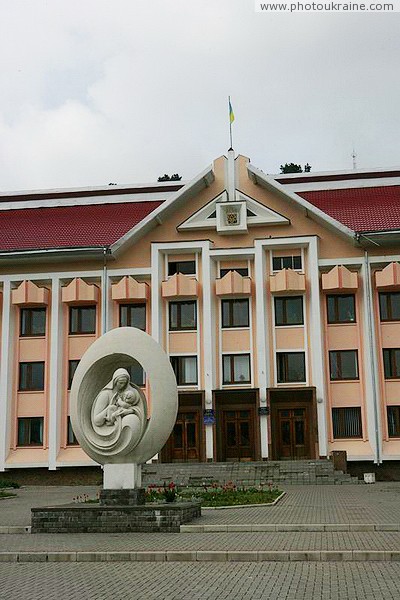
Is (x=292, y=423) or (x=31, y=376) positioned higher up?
(x=31, y=376)

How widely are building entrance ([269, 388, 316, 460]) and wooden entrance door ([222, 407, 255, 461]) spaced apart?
1046 millimetres

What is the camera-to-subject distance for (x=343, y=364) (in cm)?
3316

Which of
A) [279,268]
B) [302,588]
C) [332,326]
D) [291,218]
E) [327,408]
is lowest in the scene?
[302,588]

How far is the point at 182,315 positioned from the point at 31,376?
23.9 ft

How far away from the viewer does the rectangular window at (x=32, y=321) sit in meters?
34.8

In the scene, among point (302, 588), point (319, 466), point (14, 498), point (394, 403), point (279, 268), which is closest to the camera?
point (302, 588)

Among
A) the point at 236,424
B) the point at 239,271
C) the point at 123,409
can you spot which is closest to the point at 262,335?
the point at 239,271

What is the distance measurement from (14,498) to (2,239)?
14901mm

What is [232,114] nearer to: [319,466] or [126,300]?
[126,300]

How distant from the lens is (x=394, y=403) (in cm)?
3216

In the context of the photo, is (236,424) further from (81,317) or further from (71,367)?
(81,317)

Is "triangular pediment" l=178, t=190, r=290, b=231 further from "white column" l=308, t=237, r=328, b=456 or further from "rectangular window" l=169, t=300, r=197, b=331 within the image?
→ "rectangular window" l=169, t=300, r=197, b=331

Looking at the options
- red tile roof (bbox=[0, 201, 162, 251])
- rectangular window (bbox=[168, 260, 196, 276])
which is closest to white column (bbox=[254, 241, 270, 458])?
rectangular window (bbox=[168, 260, 196, 276])

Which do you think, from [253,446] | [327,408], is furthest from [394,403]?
[253,446]
